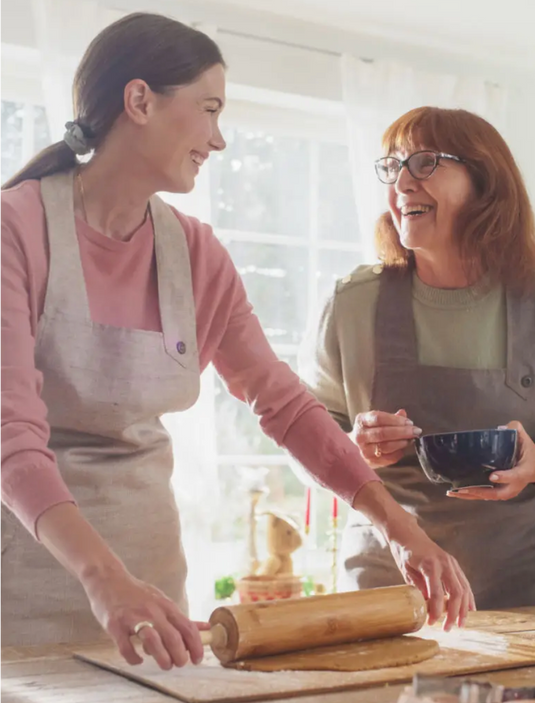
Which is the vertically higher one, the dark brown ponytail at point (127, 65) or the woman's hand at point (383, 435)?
the dark brown ponytail at point (127, 65)

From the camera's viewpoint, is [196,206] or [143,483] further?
[196,206]

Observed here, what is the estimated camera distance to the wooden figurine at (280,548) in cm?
282

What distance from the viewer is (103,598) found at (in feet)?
3.03

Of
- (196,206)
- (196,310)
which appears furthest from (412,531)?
(196,206)

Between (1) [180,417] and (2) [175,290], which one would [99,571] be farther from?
(1) [180,417]

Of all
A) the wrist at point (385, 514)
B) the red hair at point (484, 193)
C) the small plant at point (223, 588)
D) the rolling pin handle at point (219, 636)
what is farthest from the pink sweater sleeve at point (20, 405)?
the small plant at point (223, 588)

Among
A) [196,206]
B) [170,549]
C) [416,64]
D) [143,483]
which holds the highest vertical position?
[416,64]

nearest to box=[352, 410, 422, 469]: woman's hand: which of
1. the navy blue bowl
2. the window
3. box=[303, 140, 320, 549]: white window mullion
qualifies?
the navy blue bowl

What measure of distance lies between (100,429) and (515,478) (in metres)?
0.64

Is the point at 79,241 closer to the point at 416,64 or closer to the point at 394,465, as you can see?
the point at 394,465

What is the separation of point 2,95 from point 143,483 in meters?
2.08

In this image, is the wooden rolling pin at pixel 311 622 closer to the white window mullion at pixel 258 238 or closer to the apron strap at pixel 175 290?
the apron strap at pixel 175 290

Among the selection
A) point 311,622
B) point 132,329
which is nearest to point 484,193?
point 132,329

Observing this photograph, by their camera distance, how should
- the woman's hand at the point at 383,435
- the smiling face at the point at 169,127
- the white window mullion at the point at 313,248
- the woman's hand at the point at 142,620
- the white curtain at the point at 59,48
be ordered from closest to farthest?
the woman's hand at the point at 142,620
the smiling face at the point at 169,127
the woman's hand at the point at 383,435
the white curtain at the point at 59,48
the white window mullion at the point at 313,248
